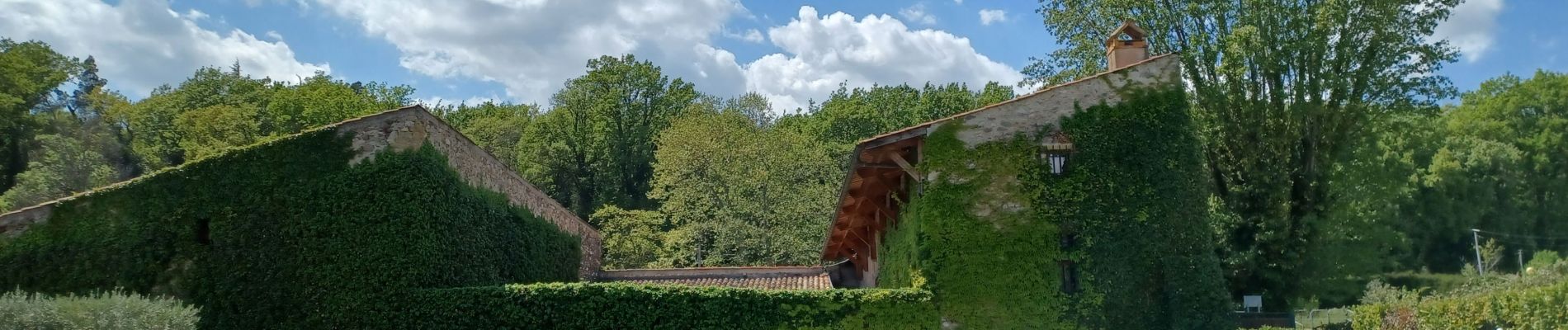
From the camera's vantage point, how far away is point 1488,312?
57.3ft

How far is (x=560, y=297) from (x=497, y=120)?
42924 millimetres

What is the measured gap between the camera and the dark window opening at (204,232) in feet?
46.5

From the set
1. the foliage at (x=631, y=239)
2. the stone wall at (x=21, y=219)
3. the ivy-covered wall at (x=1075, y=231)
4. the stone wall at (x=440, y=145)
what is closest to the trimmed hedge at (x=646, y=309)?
the ivy-covered wall at (x=1075, y=231)

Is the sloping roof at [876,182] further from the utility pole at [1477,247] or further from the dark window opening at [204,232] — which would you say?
the utility pole at [1477,247]

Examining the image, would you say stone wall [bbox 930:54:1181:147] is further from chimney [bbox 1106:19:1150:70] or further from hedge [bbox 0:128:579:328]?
hedge [bbox 0:128:579:328]

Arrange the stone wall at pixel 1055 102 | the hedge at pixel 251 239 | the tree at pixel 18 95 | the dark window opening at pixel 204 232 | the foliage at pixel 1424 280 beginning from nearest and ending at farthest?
the hedge at pixel 251 239, the dark window opening at pixel 204 232, the stone wall at pixel 1055 102, the tree at pixel 18 95, the foliage at pixel 1424 280

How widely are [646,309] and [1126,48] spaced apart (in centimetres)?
952

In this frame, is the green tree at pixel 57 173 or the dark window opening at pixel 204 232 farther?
the green tree at pixel 57 173

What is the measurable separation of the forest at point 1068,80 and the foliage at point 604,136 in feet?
0.41

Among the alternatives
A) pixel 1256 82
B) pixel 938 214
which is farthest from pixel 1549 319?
pixel 1256 82

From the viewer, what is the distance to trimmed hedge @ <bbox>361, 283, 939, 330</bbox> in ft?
46.7

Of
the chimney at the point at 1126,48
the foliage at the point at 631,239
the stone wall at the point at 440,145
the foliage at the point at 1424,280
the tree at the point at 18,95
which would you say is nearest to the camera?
the stone wall at the point at 440,145

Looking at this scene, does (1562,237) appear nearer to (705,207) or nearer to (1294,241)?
(1294,241)

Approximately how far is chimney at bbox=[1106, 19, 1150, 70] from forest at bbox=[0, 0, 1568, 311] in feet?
28.5
